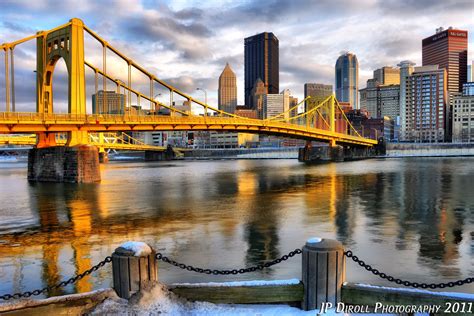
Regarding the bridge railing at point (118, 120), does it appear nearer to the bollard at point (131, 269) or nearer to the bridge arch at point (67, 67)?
the bridge arch at point (67, 67)

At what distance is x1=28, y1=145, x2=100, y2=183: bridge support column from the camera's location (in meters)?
39.2

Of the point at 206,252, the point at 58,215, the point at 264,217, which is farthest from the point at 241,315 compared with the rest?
the point at 58,215

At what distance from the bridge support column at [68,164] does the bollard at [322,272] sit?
119ft

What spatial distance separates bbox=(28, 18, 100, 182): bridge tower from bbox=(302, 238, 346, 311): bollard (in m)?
36.3

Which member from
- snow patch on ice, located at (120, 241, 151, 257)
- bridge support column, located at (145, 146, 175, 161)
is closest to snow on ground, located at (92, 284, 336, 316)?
snow patch on ice, located at (120, 241, 151, 257)

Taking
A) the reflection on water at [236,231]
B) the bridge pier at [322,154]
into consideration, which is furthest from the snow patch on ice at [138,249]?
the bridge pier at [322,154]

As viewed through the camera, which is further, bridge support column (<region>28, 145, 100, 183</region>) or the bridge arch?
the bridge arch

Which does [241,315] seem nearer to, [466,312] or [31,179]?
[466,312]

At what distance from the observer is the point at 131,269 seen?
654 cm

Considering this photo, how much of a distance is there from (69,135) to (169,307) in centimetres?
3809

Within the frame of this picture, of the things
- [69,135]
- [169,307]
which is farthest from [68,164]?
[169,307]

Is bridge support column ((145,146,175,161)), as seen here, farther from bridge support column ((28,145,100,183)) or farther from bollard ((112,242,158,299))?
bollard ((112,242,158,299))

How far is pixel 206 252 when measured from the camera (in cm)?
1187

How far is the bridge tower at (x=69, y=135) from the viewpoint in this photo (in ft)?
130
